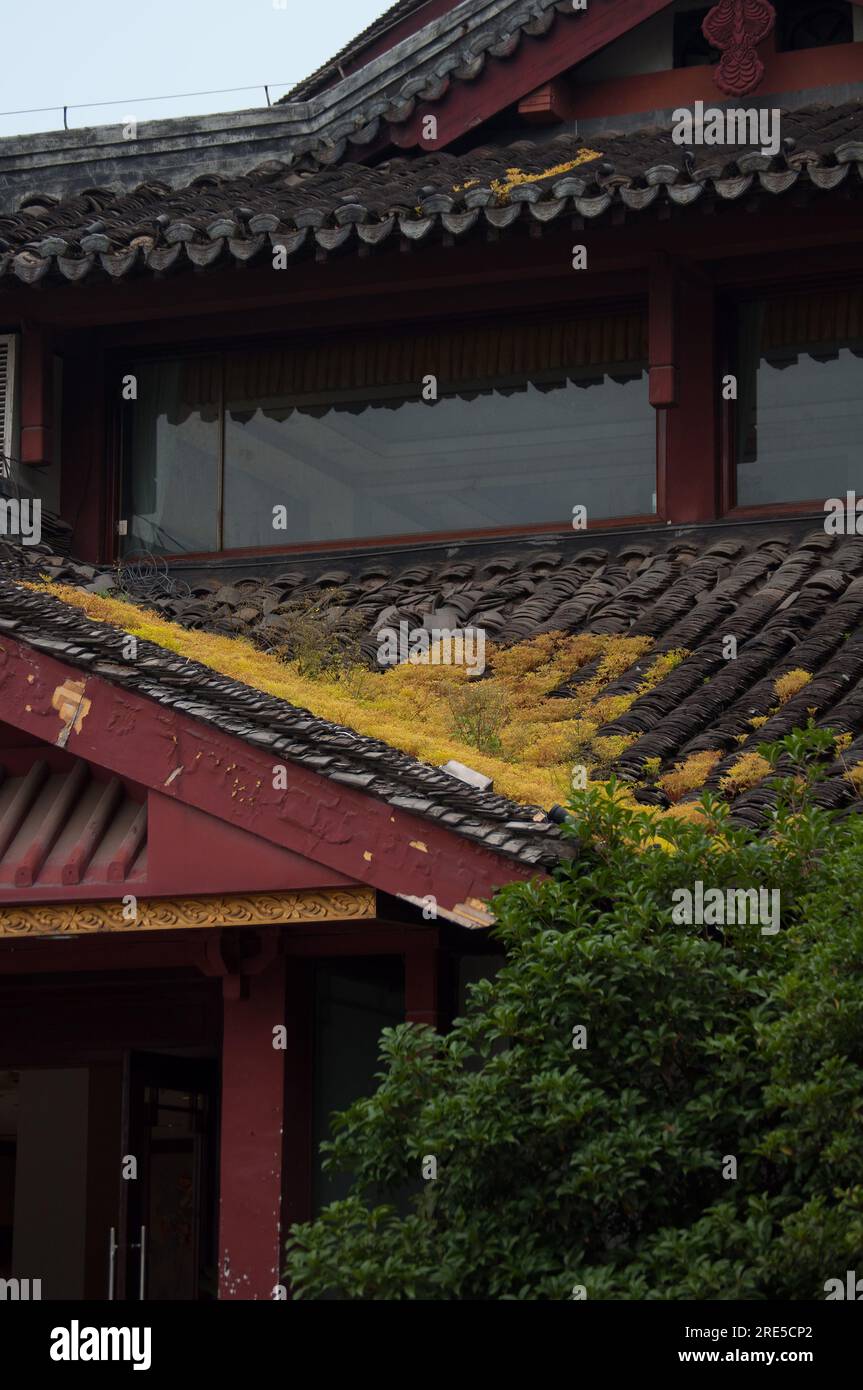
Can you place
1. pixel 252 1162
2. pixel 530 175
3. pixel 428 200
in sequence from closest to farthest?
pixel 252 1162
pixel 428 200
pixel 530 175

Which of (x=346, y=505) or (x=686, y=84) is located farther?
(x=686, y=84)

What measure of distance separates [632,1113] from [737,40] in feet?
28.8

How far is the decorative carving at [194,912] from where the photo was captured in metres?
8.18

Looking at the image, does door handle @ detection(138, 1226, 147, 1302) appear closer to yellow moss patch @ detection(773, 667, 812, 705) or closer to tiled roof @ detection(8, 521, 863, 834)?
tiled roof @ detection(8, 521, 863, 834)

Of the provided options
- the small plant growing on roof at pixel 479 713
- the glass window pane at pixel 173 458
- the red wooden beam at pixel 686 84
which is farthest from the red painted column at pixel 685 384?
the glass window pane at pixel 173 458

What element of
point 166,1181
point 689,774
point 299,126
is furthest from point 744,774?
point 299,126

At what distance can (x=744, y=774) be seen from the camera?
879 centimetres

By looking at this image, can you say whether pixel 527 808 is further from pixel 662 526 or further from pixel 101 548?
pixel 101 548

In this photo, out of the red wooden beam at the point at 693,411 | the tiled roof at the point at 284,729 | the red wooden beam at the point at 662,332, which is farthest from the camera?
the red wooden beam at the point at 693,411

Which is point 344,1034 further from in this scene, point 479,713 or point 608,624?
point 608,624

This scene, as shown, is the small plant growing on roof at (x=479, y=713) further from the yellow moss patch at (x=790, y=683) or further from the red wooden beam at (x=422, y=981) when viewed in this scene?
the yellow moss patch at (x=790, y=683)

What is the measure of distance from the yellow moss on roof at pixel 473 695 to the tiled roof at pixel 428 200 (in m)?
2.42

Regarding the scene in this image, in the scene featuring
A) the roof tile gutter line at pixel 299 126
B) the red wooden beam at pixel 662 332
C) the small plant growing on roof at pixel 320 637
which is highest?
the roof tile gutter line at pixel 299 126
